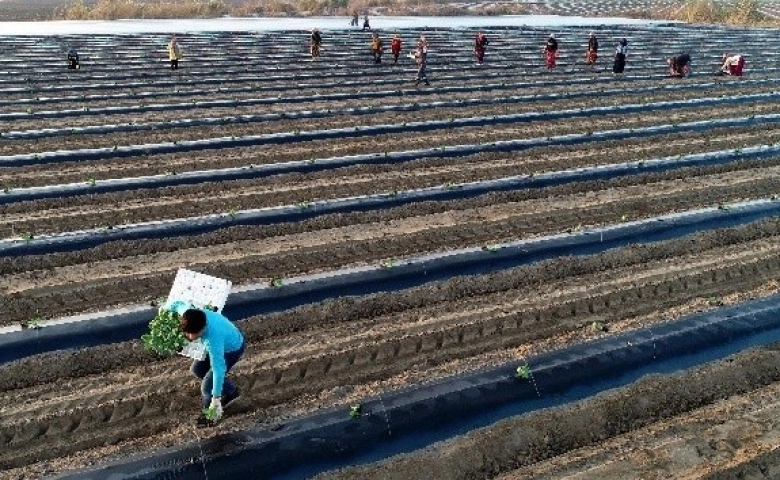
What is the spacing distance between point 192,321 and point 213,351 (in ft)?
1.06

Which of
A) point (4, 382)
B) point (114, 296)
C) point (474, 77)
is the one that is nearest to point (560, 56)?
point (474, 77)

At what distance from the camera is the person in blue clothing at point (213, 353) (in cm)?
443

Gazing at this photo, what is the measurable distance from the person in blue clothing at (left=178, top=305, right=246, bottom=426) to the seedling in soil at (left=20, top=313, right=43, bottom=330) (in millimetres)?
2027

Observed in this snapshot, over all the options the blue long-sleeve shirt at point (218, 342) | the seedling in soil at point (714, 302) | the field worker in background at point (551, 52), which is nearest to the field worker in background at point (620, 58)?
the field worker in background at point (551, 52)

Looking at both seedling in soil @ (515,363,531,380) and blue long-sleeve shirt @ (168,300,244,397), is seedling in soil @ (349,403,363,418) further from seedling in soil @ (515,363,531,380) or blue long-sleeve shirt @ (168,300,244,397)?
seedling in soil @ (515,363,531,380)

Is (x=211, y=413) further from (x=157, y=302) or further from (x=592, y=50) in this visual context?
(x=592, y=50)

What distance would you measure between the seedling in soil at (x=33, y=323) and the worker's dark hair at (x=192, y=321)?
2.54 m

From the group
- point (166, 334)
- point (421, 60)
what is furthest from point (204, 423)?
point (421, 60)

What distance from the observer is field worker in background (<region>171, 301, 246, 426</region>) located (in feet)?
14.5

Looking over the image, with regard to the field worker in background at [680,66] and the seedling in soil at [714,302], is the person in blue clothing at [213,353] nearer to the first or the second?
the seedling in soil at [714,302]

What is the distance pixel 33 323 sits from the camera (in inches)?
249

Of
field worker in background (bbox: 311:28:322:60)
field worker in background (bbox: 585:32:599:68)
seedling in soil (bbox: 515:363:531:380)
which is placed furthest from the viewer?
field worker in background (bbox: 311:28:322:60)

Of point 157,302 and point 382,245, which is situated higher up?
point 382,245

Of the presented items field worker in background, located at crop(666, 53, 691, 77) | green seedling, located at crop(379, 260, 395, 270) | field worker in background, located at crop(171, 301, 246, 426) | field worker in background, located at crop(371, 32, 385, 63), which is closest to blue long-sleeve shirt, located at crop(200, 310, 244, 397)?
field worker in background, located at crop(171, 301, 246, 426)
